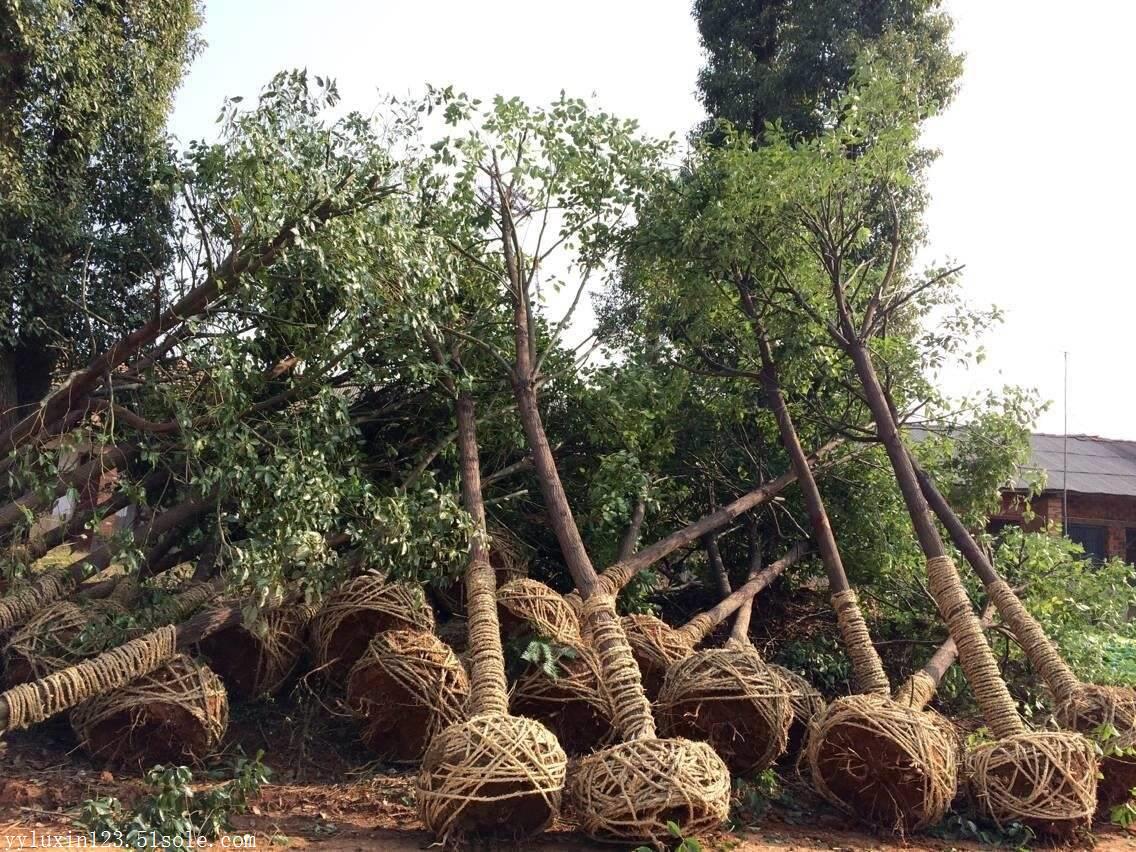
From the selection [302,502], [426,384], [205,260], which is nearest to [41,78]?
[205,260]

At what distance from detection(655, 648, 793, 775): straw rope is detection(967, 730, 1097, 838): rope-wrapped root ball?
3.52ft

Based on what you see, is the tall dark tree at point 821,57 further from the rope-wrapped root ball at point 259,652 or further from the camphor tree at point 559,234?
the rope-wrapped root ball at point 259,652

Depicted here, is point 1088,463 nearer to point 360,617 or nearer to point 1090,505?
point 1090,505

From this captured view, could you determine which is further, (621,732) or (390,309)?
(390,309)

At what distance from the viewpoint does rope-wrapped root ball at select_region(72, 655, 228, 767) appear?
5.11 meters

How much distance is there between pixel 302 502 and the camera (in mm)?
5508

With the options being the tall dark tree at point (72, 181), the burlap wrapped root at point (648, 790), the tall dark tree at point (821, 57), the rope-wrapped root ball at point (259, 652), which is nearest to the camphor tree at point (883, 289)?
the burlap wrapped root at point (648, 790)

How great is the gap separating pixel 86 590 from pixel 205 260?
2.39m

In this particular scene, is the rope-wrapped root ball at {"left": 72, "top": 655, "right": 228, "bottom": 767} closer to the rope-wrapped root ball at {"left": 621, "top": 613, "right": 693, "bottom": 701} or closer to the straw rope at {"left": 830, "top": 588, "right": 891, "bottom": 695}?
the rope-wrapped root ball at {"left": 621, "top": 613, "right": 693, "bottom": 701}

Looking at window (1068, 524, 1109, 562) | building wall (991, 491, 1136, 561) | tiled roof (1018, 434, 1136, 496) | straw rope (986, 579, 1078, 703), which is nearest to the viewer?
straw rope (986, 579, 1078, 703)

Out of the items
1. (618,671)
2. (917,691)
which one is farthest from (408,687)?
(917,691)

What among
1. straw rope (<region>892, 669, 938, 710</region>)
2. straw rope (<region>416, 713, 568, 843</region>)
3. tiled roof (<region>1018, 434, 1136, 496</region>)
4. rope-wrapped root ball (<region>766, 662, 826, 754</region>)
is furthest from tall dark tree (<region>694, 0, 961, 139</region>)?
straw rope (<region>416, 713, 568, 843</region>)

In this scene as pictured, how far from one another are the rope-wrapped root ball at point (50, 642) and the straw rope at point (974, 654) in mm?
5030

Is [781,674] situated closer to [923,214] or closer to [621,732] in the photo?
[621,732]
